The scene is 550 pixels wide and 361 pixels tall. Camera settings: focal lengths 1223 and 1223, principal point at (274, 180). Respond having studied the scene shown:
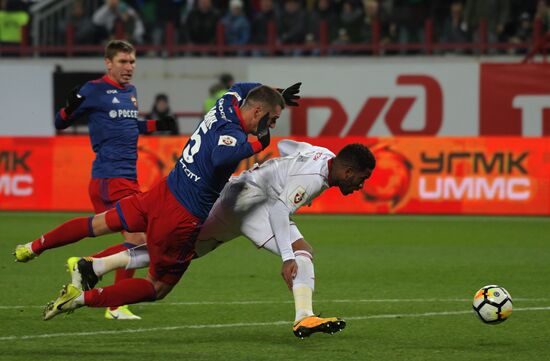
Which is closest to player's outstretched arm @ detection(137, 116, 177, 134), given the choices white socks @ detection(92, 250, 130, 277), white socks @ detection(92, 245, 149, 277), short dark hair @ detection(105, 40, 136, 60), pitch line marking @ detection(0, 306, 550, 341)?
short dark hair @ detection(105, 40, 136, 60)

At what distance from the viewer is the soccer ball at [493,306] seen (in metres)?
8.44

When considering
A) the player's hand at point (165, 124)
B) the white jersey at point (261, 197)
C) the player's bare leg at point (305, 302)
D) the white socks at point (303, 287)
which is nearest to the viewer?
the player's bare leg at point (305, 302)

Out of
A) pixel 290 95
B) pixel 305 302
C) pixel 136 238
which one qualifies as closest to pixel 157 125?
pixel 136 238

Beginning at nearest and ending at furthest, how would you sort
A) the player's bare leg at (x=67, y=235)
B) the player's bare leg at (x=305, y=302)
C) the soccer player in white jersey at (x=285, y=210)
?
the player's bare leg at (x=305, y=302) → the soccer player in white jersey at (x=285, y=210) → the player's bare leg at (x=67, y=235)

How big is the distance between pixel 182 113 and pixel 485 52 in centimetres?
582

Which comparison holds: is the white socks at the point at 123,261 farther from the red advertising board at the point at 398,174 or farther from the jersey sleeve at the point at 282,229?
the red advertising board at the point at 398,174

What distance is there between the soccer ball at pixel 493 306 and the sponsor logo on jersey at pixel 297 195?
1470 mm

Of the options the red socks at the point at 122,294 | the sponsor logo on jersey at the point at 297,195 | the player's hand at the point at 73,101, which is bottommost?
the red socks at the point at 122,294

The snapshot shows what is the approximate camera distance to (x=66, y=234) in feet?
29.4

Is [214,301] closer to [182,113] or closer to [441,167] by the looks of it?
[441,167]

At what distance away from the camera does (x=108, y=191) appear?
9984 millimetres

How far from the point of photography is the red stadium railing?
22375mm

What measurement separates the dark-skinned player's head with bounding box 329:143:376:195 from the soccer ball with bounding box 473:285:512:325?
1.23m

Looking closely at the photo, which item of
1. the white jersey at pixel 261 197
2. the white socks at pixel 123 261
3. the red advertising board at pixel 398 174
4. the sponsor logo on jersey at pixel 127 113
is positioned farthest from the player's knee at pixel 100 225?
the red advertising board at pixel 398 174
